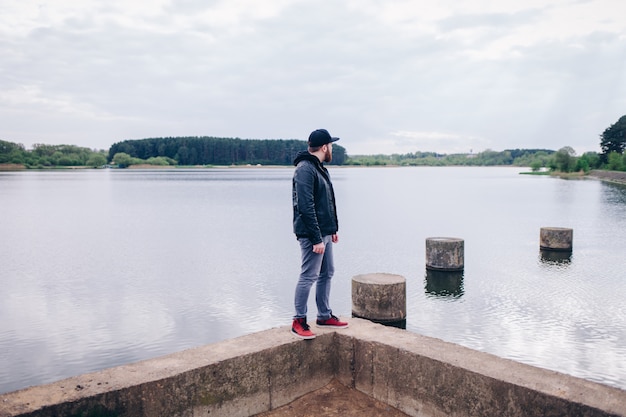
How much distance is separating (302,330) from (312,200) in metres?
1.30

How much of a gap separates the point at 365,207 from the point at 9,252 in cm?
2436

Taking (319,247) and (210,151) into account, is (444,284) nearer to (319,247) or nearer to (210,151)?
(319,247)

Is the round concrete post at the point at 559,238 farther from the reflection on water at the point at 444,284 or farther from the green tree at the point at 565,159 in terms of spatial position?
the green tree at the point at 565,159

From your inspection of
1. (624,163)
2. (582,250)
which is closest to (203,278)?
(582,250)

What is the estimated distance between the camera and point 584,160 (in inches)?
4102

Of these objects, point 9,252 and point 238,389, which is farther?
point 9,252

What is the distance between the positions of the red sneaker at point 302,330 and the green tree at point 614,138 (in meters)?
106

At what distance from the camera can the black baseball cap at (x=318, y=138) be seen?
544 cm

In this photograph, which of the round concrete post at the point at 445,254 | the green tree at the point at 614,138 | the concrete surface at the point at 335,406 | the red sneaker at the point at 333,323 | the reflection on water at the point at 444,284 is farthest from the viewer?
the green tree at the point at 614,138

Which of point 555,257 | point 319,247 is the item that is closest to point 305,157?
point 319,247

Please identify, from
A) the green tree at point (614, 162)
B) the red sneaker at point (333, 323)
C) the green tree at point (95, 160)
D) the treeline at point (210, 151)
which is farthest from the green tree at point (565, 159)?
the green tree at point (95, 160)

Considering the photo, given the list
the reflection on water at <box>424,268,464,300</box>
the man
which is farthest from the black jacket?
the reflection on water at <box>424,268,464,300</box>

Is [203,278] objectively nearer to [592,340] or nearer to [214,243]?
[214,243]

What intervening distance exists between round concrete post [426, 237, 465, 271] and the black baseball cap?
9.29 meters
